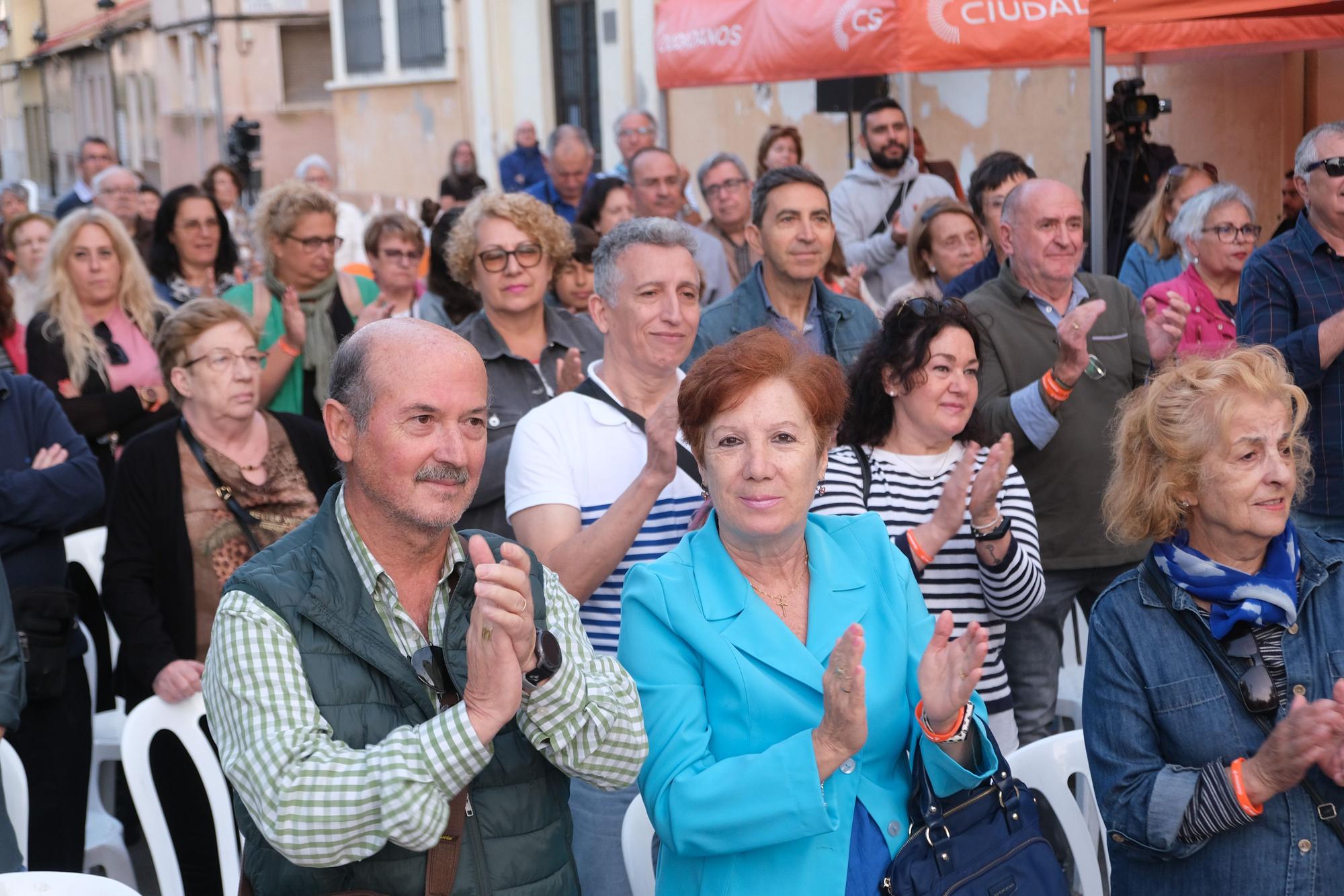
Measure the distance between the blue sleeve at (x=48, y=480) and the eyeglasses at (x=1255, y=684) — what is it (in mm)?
2984

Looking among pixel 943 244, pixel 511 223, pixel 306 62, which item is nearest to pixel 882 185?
pixel 943 244

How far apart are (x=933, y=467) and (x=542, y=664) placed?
1.61 m

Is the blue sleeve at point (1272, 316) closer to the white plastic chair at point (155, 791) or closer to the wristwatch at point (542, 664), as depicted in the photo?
the wristwatch at point (542, 664)

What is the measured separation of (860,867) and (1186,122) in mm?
8388

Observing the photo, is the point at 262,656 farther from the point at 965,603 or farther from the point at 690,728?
the point at 965,603

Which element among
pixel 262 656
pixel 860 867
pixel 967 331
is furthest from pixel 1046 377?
pixel 262 656

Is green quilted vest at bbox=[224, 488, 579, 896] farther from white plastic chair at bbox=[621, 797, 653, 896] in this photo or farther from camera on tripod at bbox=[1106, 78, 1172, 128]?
camera on tripod at bbox=[1106, 78, 1172, 128]

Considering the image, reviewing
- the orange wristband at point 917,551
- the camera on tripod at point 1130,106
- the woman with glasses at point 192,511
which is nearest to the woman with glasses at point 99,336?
the woman with glasses at point 192,511

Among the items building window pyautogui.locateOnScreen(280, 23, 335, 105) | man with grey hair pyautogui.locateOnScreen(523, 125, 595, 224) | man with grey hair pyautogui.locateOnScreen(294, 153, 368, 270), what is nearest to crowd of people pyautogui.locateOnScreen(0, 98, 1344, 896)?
man with grey hair pyautogui.locateOnScreen(523, 125, 595, 224)

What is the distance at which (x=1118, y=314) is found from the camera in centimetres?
457

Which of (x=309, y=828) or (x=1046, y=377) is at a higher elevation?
(x=1046, y=377)

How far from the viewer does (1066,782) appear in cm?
313

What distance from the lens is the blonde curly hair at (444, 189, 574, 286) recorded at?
4.49 meters

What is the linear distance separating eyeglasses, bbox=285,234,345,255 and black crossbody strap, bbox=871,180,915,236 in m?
3.13
